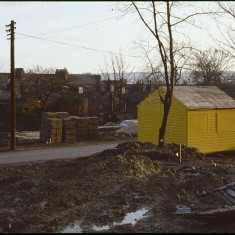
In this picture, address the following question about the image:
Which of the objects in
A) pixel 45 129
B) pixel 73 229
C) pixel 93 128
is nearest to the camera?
pixel 73 229

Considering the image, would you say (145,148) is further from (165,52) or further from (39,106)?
(39,106)

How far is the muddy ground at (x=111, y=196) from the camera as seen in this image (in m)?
11.9

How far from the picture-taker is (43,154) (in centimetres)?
2750

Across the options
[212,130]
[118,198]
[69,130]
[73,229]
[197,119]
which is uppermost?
[197,119]

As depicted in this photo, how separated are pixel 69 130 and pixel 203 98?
1139cm

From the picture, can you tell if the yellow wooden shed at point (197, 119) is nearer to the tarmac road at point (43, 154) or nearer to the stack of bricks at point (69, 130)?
the tarmac road at point (43, 154)

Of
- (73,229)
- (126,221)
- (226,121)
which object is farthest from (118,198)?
(226,121)

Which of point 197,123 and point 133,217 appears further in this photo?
point 197,123

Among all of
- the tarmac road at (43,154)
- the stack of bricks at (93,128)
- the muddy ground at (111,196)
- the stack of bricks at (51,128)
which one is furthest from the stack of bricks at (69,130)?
the muddy ground at (111,196)

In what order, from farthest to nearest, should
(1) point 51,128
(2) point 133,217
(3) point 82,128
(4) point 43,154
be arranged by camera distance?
1. (3) point 82,128
2. (1) point 51,128
3. (4) point 43,154
4. (2) point 133,217

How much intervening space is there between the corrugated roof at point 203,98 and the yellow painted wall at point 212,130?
326mm

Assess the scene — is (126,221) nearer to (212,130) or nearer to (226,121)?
(212,130)

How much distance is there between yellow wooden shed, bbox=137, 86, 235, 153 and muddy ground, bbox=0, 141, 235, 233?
614 centimetres

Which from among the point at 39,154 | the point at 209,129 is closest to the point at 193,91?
the point at 209,129
